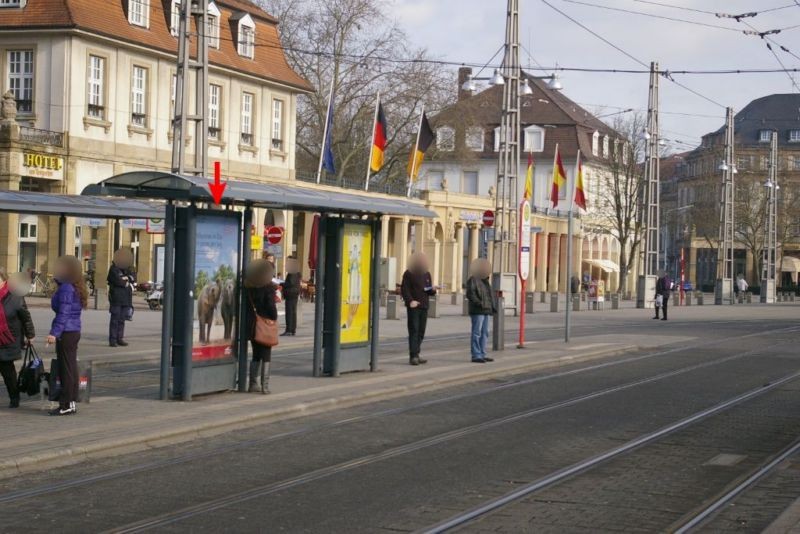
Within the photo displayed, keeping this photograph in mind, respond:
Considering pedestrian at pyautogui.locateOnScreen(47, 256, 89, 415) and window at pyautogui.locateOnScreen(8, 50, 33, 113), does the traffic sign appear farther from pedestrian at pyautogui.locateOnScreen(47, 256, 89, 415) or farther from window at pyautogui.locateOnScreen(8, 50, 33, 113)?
pedestrian at pyautogui.locateOnScreen(47, 256, 89, 415)

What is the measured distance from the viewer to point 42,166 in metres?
43.5

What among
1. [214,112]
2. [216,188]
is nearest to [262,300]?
[216,188]

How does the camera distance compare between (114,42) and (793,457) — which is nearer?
(793,457)

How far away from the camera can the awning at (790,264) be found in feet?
378

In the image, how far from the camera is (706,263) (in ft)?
409

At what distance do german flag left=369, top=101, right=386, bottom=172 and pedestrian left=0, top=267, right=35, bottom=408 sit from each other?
95.4 feet

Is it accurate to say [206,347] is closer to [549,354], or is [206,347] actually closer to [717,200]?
[549,354]

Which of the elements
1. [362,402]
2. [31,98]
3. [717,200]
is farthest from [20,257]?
[717,200]

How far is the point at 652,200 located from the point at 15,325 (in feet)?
139

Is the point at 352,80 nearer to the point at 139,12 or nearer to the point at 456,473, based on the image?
the point at 139,12

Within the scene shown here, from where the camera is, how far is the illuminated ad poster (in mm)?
15234

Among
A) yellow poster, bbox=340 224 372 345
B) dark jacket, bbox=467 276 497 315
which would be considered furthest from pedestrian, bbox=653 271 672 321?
yellow poster, bbox=340 224 372 345

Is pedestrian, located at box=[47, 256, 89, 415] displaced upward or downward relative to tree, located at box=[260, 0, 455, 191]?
downward

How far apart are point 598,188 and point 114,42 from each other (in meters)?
45.1
